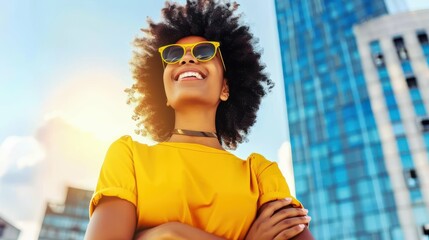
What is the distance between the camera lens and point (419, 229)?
3628 cm

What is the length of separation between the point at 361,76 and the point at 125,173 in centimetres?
4828

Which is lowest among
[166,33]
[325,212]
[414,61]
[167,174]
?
[167,174]

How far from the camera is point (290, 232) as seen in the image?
75.1 inches

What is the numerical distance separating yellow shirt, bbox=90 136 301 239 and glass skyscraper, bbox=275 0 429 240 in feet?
131

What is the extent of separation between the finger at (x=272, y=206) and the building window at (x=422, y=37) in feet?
153

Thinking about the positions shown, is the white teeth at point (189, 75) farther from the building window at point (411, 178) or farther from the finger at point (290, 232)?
the building window at point (411, 178)

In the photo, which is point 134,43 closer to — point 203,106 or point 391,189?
point 203,106

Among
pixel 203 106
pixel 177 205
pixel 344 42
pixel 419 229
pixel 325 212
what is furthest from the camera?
pixel 344 42

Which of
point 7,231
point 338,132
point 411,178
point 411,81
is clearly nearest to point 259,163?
point 411,178

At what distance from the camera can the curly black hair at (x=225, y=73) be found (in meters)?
3.21

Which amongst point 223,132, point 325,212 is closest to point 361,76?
point 325,212

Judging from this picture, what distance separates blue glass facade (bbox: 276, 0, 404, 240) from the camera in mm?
41625

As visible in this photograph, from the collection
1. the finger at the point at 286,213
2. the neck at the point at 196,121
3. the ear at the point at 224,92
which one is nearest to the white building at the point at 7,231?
the ear at the point at 224,92

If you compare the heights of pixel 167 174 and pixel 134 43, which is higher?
pixel 134 43
